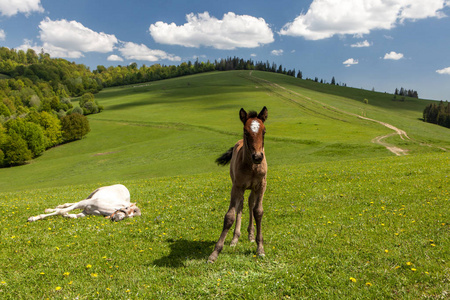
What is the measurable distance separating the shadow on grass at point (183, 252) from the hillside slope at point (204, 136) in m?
28.4

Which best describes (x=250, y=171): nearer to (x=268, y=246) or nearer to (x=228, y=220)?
(x=228, y=220)

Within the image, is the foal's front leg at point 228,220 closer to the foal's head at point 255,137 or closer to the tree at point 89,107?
the foal's head at point 255,137

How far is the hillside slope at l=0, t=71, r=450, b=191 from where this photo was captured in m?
43.4

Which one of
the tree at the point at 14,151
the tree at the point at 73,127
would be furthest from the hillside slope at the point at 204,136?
the tree at the point at 73,127

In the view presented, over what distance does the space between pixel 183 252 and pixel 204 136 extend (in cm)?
5760

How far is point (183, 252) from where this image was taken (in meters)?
8.28

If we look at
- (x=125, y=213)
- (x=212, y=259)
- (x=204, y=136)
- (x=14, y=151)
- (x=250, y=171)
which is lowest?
(x=14, y=151)

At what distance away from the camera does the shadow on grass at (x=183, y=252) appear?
25.0 feet

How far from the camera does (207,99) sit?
12694 cm

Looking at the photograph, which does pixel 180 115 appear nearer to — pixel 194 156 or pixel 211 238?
pixel 194 156

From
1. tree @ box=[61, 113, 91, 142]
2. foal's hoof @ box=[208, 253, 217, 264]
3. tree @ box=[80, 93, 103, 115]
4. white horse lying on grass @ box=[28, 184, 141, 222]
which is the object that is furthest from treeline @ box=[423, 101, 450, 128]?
tree @ box=[80, 93, 103, 115]

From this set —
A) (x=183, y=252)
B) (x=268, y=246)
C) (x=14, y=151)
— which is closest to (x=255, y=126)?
(x=268, y=246)

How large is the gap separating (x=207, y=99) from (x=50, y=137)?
236 ft

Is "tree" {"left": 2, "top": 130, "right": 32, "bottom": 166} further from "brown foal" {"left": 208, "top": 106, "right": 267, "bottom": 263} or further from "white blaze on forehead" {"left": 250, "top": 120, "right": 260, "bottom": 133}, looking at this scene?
"white blaze on forehead" {"left": 250, "top": 120, "right": 260, "bottom": 133}
